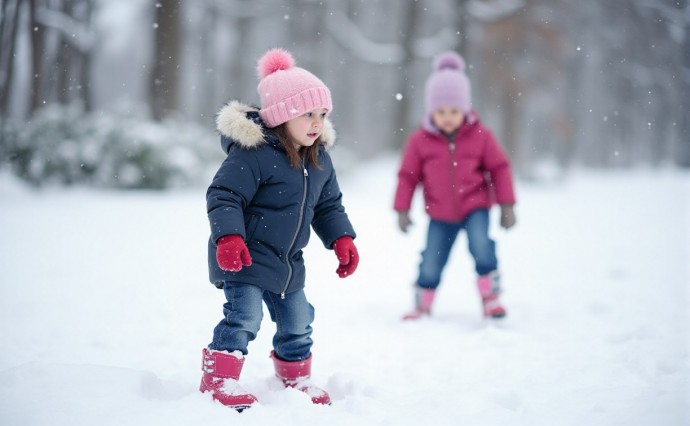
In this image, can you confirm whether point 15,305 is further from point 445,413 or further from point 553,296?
point 553,296

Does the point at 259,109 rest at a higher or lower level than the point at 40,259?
higher

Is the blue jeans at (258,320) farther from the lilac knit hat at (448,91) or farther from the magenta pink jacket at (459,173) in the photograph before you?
the lilac knit hat at (448,91)

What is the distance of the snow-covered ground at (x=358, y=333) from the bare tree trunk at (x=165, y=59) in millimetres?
4020

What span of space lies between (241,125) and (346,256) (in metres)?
0.82

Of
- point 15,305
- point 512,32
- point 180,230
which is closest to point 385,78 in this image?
point 512,32

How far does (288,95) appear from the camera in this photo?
9.09 ft

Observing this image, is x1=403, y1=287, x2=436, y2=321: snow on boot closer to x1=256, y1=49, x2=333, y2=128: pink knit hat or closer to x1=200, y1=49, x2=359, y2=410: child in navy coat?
x1=200, y1=49, x2=359, y2=410: child in navy coat

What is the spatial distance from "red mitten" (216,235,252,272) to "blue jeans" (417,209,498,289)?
2.33m

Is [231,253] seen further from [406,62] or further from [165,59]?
[406,62]

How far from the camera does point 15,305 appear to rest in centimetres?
445

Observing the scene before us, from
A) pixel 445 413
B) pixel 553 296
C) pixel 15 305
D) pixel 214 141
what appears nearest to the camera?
pixel 445 413

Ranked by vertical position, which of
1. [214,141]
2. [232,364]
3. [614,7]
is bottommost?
[232,364]

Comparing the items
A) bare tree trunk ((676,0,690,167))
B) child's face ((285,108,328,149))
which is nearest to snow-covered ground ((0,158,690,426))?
child's face ((285,108,328,149))

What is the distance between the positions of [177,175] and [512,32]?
44.0 feet
